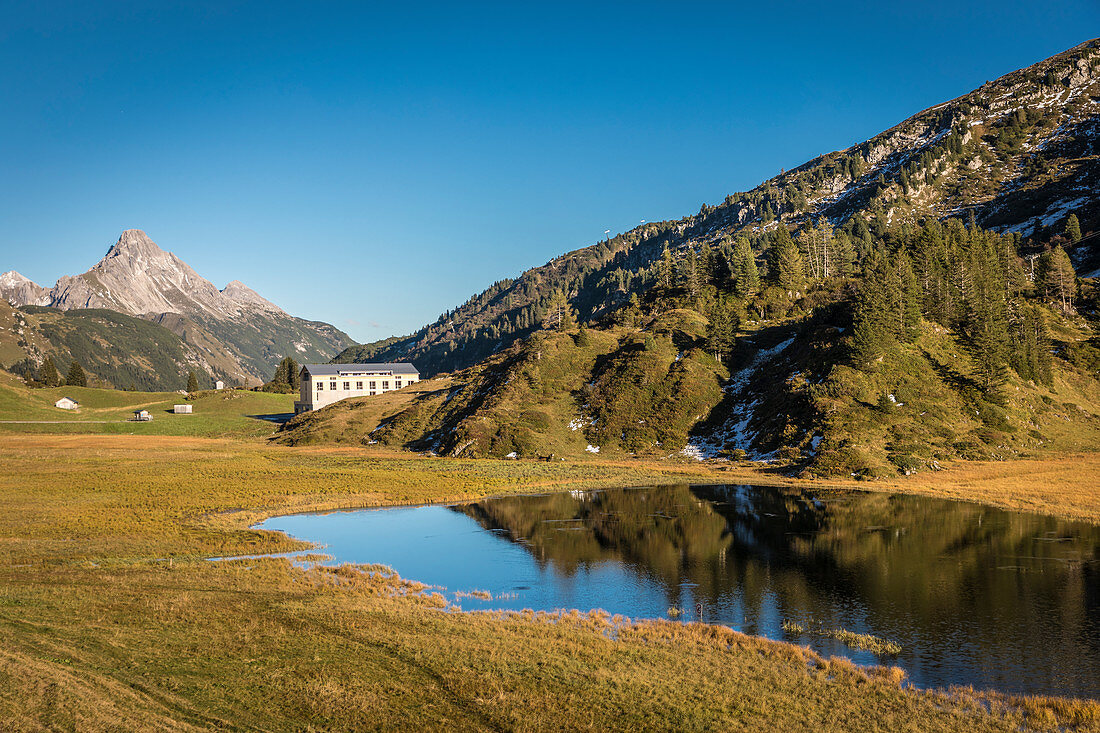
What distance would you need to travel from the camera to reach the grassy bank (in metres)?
21.3

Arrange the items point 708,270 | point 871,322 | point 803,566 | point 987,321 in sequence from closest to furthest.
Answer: point 803,566 < point 871,322 < point 987,321 < point 708,270

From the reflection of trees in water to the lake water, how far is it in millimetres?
175

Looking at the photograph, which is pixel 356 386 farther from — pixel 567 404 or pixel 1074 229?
pixel 1074 229

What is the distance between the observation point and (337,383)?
189 m

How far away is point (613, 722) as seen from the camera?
21.8 metres

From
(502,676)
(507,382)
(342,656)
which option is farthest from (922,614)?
(507,382)

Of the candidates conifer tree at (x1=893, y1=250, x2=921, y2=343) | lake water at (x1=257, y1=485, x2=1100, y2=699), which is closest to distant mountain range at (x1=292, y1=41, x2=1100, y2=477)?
conifer tree at (x1=893, y1=250, x2=921, y2=343)

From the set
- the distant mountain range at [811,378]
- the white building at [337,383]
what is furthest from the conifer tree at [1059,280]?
the white building at [337,383]

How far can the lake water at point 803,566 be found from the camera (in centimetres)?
3075

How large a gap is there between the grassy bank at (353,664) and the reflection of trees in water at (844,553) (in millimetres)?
10111

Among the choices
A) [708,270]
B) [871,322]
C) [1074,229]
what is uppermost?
[1074,229]

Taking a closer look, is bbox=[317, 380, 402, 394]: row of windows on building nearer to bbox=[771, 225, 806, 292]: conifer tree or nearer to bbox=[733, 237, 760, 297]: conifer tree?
bbox=[733, 237, 760, 297]: conifer tree

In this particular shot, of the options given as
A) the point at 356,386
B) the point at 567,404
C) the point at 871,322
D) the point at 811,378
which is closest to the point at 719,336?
the point at 811,378

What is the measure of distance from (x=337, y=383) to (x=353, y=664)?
172446 millimetres
